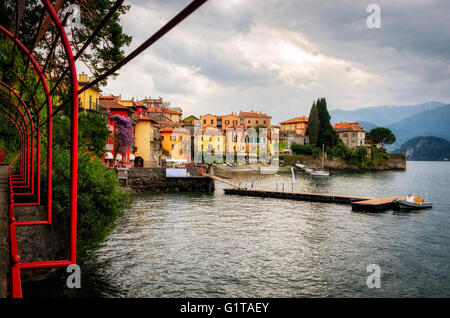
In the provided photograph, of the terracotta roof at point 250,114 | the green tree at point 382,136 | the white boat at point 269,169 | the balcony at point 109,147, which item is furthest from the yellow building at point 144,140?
the green tree at point 382,136

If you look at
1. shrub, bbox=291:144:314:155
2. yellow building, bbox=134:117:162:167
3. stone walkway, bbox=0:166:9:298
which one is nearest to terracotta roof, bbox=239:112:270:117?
shrub, bbox=291:144:314:155

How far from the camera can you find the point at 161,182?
5250 cm

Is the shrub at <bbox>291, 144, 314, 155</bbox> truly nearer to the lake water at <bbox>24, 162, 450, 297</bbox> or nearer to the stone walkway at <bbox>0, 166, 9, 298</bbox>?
the lake water at <bbox>24, 162, 450, 297</bbox>

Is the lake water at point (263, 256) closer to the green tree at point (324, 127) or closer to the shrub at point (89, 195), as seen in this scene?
the shrub at point (89, 195)

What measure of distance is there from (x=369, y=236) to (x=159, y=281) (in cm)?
1732

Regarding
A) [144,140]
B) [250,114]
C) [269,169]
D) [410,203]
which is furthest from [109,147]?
[250,114]

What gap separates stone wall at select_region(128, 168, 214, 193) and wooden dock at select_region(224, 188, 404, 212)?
4369mm

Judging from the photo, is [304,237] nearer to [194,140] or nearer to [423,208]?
[423,208]

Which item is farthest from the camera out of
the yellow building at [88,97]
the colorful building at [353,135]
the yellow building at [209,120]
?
the colorful building at [353,135]

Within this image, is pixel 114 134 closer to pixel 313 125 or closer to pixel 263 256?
pixel 263 256

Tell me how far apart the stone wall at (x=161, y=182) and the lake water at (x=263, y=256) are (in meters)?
16.1

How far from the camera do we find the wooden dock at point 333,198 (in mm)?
38094
